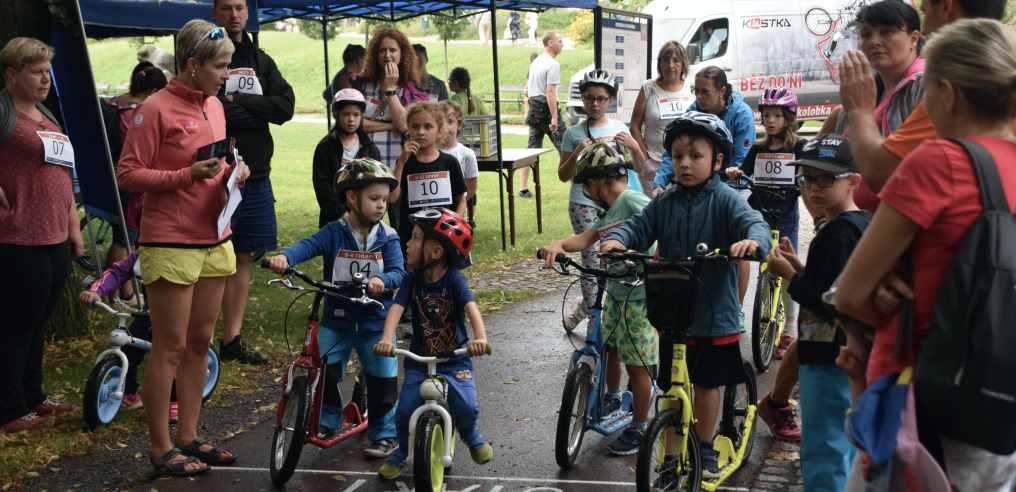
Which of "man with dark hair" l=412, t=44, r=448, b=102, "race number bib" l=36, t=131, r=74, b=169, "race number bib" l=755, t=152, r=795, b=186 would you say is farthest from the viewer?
"man with dark hair" l=412, t=44, r=448, b=102

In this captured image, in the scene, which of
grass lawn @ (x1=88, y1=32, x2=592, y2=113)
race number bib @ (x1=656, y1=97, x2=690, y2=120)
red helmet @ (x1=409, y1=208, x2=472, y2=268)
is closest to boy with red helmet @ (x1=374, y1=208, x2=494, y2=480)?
red helmet @ (x1=409, y1=208, x2=472, y2=268)

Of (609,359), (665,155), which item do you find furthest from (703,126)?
(665,155)

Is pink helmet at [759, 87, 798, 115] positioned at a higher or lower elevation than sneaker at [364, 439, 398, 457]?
higher

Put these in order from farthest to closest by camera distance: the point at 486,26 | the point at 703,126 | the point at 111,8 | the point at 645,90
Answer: the point at 486,26, the point at 645,90, the point at 111,8, the point at 703,126

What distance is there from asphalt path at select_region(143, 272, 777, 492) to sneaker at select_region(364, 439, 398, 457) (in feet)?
0.16

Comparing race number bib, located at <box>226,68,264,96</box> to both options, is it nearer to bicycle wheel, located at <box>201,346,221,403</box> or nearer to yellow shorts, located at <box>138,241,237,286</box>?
bicycle wheel, located at <box>201,346,221,403</box>

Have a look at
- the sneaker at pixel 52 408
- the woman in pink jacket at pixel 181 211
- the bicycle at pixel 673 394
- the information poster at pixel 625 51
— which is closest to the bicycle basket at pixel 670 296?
the bicycle at pixel 673 394

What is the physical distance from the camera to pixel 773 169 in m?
7.73

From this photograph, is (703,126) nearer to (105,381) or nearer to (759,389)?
(759,389)

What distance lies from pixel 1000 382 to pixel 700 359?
2.44 metres

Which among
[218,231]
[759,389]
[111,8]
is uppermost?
[111,8]

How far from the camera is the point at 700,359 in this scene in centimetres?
502

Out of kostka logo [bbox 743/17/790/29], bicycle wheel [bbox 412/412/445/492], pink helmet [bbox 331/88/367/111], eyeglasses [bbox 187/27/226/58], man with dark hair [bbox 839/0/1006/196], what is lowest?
bicycle wheel [bbox 412/412/445/492]

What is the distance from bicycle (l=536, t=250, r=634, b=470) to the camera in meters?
5.54
